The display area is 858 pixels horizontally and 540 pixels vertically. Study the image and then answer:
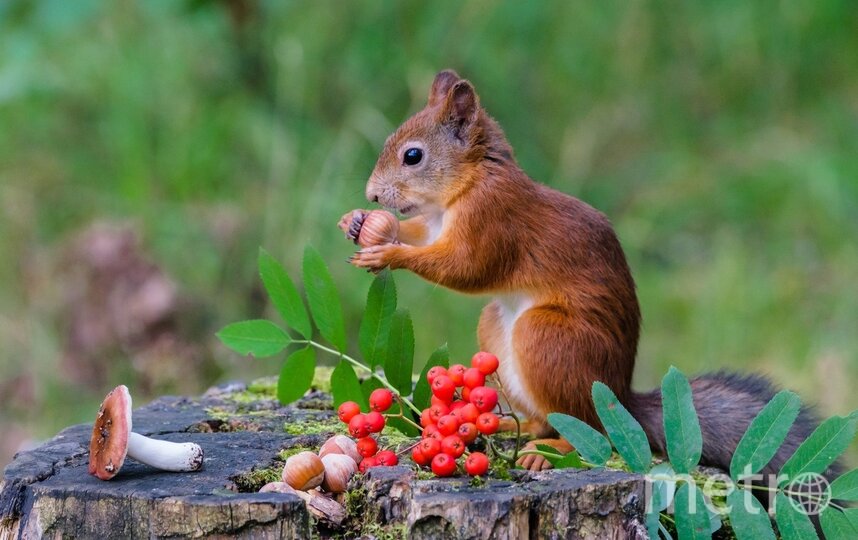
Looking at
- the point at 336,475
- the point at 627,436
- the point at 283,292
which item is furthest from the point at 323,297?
the point at 627,436

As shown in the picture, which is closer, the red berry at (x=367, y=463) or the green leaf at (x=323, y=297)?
the red berry at (x=367, y=463)

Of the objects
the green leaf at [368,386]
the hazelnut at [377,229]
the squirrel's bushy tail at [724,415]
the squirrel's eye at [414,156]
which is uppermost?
the squirrel's eye at [414,156]

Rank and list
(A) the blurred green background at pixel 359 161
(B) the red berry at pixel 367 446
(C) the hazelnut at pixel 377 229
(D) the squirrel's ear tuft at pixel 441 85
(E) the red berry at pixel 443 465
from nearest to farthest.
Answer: (E) the red berry at pixel 443 465, (B) the red berry at pixel 367 446, (C) the hazelnut at pixel 377 229, (D) the squirrel's ear tuft at pixel 441 85, (A) the blurred green background at pixel 359 161

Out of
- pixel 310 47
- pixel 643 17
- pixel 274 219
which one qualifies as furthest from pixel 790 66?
pixel 274 219

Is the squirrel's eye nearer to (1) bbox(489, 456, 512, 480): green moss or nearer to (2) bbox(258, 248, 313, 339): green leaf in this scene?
(2) bbox(258, 248, 313, 339): green leaf

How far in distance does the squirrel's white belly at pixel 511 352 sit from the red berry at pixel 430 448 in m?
0.59

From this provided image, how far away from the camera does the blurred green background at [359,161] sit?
4875 mm

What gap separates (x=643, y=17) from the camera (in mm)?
6379

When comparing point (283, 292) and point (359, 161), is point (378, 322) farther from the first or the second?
point (359, 161)

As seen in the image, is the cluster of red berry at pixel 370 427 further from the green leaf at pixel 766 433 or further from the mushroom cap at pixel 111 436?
the green leaf at pixel 766 433

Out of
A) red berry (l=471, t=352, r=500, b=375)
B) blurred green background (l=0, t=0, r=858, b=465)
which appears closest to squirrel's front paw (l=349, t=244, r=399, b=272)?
red berry (l=471, t=352, r=500, b=375)

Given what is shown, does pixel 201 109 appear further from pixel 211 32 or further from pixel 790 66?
pixel 790 66

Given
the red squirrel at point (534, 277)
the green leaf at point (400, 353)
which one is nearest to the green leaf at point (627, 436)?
the red squirrel at point (534, 277)

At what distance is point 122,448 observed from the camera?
2.01 meters
